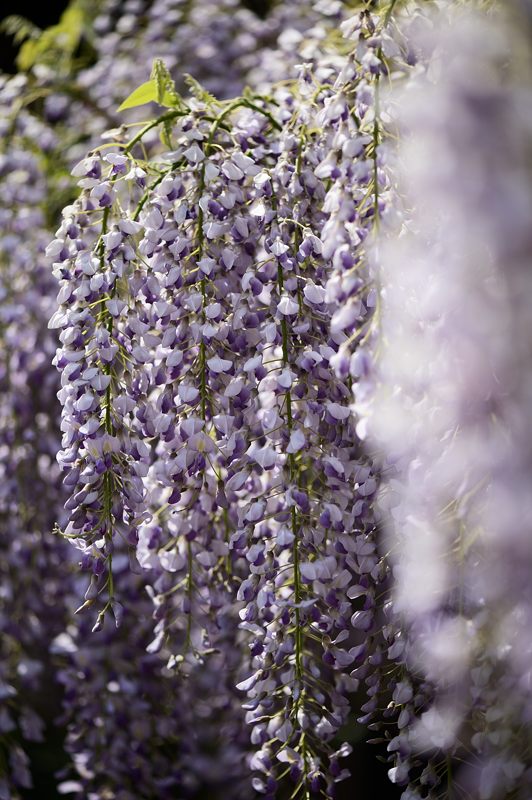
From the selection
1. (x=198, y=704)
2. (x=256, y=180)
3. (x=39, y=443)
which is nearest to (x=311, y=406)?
(x=256, y=180)

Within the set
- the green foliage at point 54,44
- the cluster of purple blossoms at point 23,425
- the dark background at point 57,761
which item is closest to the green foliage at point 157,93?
the cluster of purple blossoms at point 23,425

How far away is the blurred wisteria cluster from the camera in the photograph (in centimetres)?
90

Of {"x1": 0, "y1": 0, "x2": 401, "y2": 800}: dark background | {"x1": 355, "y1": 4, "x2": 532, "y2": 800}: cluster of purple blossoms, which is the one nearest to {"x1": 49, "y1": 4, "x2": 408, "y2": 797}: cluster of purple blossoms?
{"x1": 355, "y1": 4, "x2": 532, "y2": 800}: cluster of purple blossoms

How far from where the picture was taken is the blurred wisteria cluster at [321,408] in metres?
0.90

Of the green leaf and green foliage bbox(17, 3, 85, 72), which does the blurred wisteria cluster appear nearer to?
the green leaf

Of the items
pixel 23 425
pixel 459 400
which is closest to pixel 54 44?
pixel 23 425

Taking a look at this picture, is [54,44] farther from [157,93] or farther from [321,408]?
[321,408]

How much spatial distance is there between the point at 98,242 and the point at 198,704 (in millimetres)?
1419

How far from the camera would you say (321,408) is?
1.31 metres

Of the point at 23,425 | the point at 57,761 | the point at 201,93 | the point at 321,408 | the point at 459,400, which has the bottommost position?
the point at 57,761

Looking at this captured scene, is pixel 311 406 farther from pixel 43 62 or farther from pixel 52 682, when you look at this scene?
pixel 52 682

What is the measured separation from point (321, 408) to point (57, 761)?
1.91 meters

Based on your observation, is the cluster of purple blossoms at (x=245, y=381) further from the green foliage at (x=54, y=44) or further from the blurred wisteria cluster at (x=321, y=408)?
the green foliage at (x=54, y=44)

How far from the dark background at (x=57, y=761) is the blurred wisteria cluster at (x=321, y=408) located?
0.38m
